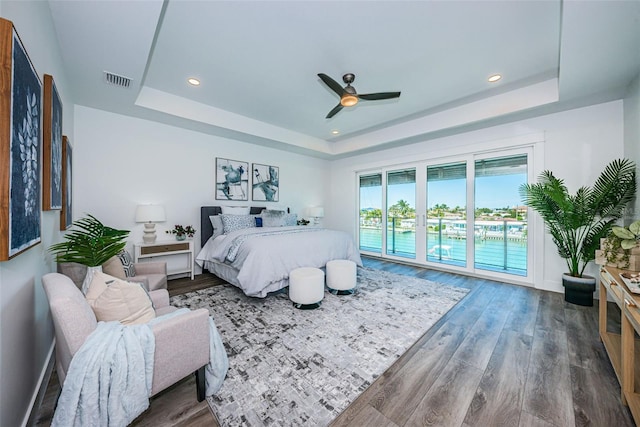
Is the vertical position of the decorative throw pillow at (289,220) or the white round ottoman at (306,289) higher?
the decorative throw pillow at (289,220)

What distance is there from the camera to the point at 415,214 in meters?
5.03

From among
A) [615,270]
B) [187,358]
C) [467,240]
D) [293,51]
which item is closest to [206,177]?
[293,51]

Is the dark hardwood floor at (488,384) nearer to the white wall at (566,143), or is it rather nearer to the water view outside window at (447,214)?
the white wall at (566,143)

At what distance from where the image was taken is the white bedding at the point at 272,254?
2.92 metres

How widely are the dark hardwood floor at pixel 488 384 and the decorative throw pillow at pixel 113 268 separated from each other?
809mm

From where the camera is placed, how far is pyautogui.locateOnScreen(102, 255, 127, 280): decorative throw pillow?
7.23ft

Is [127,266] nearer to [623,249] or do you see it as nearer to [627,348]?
[627,348]

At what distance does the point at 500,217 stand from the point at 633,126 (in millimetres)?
1756

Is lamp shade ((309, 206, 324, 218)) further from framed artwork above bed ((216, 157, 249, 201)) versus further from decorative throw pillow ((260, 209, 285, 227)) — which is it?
framed artwork above bed ((216, 157, 249, 201))

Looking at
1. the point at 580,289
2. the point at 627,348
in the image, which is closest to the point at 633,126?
the point at 580,289

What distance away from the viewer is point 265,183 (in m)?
5.29

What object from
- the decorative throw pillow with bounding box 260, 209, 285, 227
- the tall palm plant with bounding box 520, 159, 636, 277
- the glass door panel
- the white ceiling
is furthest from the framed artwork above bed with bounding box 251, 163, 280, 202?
the tall palm plant with bounding box 520, 159, 636, 277

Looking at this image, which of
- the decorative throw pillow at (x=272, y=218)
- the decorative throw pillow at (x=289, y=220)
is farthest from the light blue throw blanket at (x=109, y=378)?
the decorative throw pillow at (x=289, y=220)

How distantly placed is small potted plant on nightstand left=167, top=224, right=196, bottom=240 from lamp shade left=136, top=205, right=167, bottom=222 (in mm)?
376
